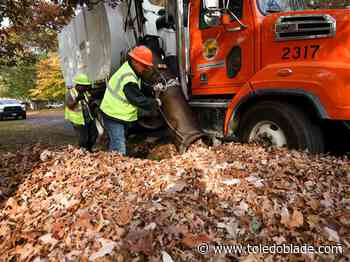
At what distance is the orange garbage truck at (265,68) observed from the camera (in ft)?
13.4

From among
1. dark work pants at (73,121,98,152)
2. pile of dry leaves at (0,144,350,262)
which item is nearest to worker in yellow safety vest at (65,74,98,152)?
dark work pants at (73,121,98,152)

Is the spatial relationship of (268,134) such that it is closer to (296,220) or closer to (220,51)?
Result: (220,51)

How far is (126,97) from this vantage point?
504cm

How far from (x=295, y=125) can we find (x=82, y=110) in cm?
400

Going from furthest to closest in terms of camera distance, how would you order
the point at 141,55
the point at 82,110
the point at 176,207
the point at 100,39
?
the point at 100,39
the point at 82,110
the point at 141,55
the point at 176,207

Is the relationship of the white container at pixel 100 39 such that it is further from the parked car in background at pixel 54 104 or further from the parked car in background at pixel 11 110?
the parked car in background at pixel 54 104

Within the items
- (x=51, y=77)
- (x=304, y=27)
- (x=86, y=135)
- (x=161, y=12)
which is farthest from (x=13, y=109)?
(x=304, y=27)

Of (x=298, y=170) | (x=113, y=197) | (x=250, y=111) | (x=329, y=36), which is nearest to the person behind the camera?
(x=113, y=197)

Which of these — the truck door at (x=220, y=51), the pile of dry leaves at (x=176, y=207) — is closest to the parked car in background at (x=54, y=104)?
the truck door at (x=220, y=51)

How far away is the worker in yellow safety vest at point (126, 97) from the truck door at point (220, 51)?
0.84m

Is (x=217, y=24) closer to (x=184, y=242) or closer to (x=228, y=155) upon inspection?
(x=228, y=155)

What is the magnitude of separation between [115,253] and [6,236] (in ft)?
3.45

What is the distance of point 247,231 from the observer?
2912 mm

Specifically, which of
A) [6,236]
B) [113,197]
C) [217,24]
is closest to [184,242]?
[113,197]
